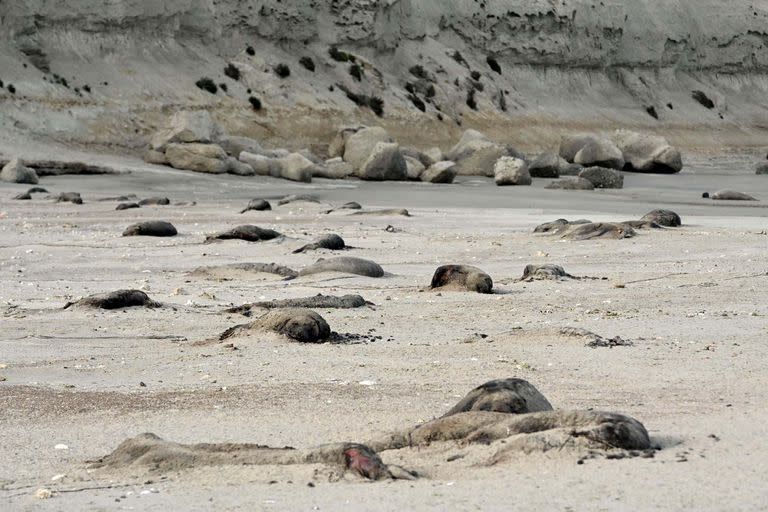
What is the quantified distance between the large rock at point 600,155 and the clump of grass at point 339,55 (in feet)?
27.0

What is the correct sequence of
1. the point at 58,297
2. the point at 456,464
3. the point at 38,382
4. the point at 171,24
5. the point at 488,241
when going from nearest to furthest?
1. the point at 456,464
2. the point at 38,382
3. the point at 58,297
4. the point at 488,241
5. the point at 171,24

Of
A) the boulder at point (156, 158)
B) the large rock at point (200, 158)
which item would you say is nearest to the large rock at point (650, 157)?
the large rock at point (200, 158)

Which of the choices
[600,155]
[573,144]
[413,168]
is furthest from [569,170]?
[413,168]

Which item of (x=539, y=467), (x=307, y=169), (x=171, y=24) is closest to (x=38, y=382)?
(x=539, y=467)

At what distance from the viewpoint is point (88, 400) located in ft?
17.7

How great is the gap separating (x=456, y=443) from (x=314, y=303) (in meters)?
3.97

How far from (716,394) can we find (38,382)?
298cm

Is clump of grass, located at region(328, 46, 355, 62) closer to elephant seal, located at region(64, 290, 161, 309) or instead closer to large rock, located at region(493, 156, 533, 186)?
large rock, located at region(493, 156, 533, 186)

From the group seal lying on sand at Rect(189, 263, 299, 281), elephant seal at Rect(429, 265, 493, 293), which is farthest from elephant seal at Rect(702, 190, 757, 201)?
elephant seal at Rect(429, 265, 493, 293)

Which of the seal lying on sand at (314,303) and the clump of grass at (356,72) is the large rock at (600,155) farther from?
the seal lying on sand at (314,303)

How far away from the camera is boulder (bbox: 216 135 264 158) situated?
31.0 metres

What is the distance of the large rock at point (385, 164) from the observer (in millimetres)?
30016

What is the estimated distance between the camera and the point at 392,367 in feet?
20.1

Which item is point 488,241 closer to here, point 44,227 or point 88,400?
point 44,227
